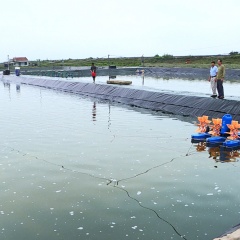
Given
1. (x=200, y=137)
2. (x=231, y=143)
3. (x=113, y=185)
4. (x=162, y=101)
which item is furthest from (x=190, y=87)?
(x=113, y=185)

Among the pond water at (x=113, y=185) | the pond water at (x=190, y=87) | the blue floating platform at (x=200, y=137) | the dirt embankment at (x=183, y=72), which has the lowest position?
the pond water at (x=113, y=185)

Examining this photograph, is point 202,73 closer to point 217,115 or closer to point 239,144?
→ point 217,115

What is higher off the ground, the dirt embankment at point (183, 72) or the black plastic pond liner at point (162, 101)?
the dirt embankment at point (183, 72)

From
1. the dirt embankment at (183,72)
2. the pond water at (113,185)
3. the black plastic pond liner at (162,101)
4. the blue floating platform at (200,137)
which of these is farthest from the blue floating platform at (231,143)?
the dirt embankment at (183,72)

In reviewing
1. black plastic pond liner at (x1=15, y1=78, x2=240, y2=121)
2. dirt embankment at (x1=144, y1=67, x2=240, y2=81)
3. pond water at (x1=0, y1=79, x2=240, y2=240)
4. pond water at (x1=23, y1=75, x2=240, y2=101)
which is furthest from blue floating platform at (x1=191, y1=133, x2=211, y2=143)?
dirt embankment at (x1=144, y1=67, x2=240, y2=81)

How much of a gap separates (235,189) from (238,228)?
7.44 feet

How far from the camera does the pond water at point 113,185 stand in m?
6.79

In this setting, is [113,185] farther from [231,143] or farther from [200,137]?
[200,137]

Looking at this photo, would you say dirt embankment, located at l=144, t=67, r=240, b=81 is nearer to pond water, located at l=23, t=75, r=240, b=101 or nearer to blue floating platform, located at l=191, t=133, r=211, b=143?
pond water, located at l=23, t=75, r=240, b=101

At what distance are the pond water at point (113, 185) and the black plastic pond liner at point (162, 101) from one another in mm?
4713

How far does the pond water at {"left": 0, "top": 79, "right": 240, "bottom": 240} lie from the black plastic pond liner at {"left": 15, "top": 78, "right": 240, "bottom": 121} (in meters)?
4.71

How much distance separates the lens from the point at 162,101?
24875 mm

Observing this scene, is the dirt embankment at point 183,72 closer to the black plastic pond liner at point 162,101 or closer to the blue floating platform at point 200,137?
the black plastic pond liner at point 162,101

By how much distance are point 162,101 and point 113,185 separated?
16.5m
